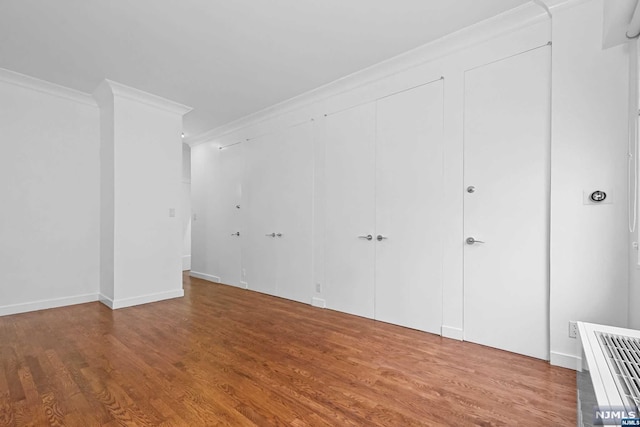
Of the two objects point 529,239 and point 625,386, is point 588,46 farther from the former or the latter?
point 625,386

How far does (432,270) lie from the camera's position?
9.81 ft

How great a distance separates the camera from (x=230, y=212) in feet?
17.5

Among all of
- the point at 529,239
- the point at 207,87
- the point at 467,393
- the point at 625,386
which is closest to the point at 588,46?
the point at 529,239

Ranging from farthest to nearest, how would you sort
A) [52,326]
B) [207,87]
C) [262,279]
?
[262,279]
[207,87]
[52,326]

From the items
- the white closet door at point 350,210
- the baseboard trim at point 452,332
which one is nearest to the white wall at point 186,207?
the white closet door at point 350,210

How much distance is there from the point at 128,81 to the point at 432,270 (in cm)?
412

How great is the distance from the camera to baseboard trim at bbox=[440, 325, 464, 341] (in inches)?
110

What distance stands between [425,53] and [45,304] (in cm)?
531

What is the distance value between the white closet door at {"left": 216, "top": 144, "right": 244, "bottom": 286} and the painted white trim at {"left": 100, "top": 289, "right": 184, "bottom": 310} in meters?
0.93

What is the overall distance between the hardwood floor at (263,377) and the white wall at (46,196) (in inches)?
25.9

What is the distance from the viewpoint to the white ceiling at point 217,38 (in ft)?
8.08

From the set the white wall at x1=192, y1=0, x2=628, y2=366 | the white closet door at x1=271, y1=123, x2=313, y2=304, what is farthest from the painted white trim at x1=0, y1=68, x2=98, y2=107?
the white wall at x1=192, y1=0, x2=628, y2=366

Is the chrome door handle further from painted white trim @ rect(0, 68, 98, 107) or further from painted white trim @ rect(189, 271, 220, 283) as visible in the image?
painted white trim @ rect(0, 68, 98, 107)

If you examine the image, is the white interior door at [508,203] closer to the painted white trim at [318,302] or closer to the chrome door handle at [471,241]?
the chrome door handle at [471,241]
